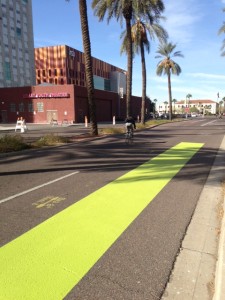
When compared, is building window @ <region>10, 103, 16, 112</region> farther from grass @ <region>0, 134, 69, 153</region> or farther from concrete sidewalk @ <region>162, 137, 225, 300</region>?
concrete sidewalk @ <region>162, 137, 225, 300</region>

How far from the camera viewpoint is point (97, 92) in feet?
177

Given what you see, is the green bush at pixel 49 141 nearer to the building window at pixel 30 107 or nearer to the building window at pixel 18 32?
the building window at pixel 30 107

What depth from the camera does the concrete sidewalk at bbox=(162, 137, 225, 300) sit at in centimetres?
323

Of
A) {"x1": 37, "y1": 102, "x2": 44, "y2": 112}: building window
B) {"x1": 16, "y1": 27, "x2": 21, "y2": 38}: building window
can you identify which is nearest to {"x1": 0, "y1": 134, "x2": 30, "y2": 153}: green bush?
{"x1": 37, "y1": 102, "x2": 44, "y2": 112}: building window

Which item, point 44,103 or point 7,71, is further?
point 7,71

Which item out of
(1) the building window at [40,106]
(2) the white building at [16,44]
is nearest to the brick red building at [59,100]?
(1) the building window at [40,106]

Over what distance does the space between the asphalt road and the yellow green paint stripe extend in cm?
14

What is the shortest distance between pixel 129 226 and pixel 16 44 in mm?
93440

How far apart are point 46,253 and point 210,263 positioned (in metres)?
2.06

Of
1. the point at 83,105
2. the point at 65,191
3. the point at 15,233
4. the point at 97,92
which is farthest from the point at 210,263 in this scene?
the point at 97,92

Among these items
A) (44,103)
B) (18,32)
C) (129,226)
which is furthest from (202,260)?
(18,32)

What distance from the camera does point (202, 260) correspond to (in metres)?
3.89

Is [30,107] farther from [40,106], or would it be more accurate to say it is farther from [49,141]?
[49,141]

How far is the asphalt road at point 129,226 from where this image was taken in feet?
11.3
